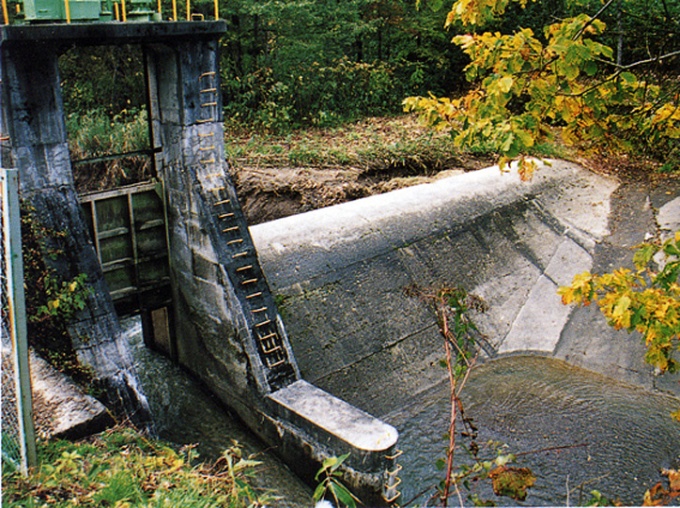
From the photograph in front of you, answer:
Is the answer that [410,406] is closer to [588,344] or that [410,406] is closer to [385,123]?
[588,344]

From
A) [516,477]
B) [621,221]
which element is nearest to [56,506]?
[516,477]

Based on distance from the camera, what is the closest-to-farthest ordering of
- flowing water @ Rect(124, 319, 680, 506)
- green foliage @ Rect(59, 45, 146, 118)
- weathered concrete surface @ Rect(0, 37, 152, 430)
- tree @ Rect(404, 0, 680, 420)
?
tree @ Rect(404, 0, 680, 420) < weathered concrete surface @ Rect(0, 37, 152, 430) < flowing water @ Rect(124, 319, 680, 506) < green foliage @ Rect(59, 45, 146, 118)

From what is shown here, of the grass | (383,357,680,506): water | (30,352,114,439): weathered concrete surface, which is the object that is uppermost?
the grass

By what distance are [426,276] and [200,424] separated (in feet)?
15.0

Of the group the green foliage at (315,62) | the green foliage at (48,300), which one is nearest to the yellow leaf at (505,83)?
the green foliage at (48,300)

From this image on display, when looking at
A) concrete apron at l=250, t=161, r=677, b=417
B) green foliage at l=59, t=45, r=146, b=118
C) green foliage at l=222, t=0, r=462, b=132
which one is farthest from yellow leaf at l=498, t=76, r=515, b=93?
green foliage at l=59, t=45, r=146, b=118

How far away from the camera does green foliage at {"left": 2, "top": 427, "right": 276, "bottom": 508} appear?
4.70 meters

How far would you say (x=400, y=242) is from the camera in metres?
11.9

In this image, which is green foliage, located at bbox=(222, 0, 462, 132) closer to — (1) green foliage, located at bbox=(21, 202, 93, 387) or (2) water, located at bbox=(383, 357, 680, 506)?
(2) water, located at bbox=(383, 357, 680, 506)

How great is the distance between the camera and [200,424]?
9266 mm

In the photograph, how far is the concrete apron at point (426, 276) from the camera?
33.3ft

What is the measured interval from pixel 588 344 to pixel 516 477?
8264 millimetres

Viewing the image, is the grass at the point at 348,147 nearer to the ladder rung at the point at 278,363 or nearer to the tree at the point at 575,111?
the ladder rung at the point at 278,363

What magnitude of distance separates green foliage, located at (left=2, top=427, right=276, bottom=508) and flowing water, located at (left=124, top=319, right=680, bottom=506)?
2250mm
